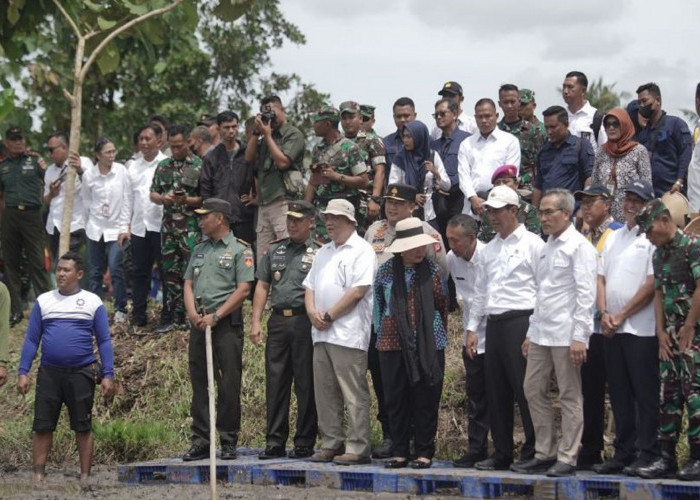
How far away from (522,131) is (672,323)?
4.39 meters

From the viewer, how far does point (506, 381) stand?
8992mm

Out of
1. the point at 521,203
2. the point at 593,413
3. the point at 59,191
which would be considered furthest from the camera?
the point at 59,191

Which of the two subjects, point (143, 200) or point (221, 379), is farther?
point (143, 200)

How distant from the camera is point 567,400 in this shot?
8.48 metres

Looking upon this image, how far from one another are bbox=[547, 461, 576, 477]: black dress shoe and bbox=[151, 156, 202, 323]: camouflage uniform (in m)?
5.59

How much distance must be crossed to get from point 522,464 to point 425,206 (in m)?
3.98

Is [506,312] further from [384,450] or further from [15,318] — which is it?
[15,318]

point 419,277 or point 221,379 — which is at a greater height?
point 419,277

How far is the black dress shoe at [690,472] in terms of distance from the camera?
779 cm

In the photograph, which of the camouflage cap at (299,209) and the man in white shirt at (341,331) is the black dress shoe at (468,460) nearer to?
the man in white shirt at (341,331)

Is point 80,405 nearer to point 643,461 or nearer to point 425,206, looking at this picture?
point 425,206

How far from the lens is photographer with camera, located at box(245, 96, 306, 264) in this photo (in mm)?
11914

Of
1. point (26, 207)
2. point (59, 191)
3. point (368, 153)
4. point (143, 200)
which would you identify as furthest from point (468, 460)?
point (26, 207)

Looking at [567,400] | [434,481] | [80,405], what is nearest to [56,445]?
[80,405]
